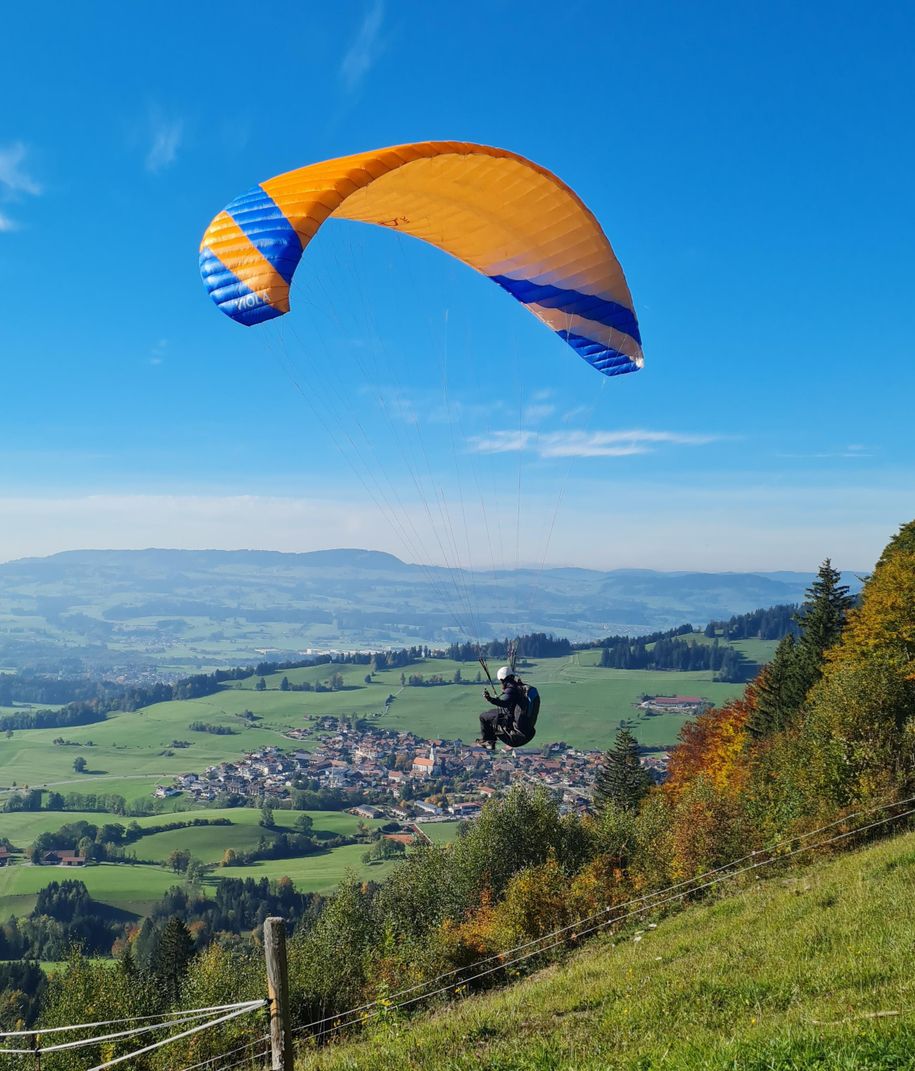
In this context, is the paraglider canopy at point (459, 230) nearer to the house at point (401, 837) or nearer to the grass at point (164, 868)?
the grass at point (164, 868)

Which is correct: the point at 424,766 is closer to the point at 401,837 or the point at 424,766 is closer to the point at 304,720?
the point at 401,837

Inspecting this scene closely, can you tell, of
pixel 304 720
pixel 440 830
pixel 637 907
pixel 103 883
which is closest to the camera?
pixel 637 907

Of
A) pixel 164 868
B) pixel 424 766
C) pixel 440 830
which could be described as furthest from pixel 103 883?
pixel 424 766

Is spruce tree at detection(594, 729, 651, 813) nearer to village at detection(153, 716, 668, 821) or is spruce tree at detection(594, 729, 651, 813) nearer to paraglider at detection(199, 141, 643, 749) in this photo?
paraglider at detection(199, 141, 643, 749)

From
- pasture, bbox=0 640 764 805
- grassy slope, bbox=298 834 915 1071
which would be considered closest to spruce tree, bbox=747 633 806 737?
grassy slope, bbox=298 834 915 1071

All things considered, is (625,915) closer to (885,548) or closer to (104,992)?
(104,992)

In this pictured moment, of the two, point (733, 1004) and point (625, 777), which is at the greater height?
point (733, 1004)

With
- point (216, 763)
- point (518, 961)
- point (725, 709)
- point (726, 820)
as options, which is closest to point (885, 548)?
point (725, 709)

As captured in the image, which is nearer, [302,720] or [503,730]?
[503,730]
